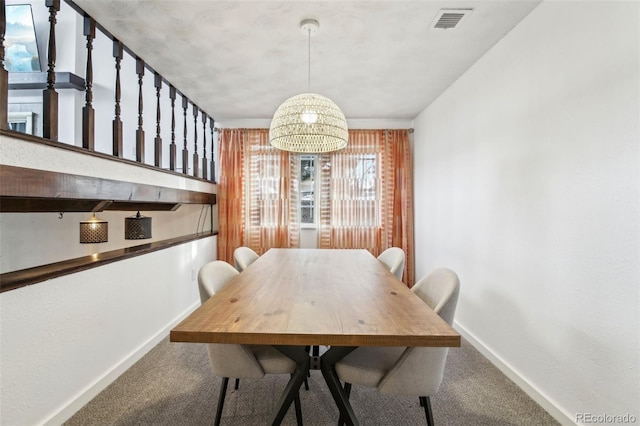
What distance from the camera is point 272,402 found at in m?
1.72

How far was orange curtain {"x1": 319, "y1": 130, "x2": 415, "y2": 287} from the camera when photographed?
→ 409 cm

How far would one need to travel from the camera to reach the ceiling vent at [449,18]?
1836mm

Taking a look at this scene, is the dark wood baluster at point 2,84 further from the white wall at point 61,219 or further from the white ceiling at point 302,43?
the white ceiling at point 302,43

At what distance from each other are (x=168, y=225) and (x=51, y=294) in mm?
2148

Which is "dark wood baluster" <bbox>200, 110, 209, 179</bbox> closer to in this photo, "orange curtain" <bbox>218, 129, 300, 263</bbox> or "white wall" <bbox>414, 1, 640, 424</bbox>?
"orange curtain" <bbox>218, 129, 300, 263</bbox>

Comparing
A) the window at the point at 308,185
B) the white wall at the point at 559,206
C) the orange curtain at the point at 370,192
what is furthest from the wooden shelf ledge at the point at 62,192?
the white wall at the point at 559,206

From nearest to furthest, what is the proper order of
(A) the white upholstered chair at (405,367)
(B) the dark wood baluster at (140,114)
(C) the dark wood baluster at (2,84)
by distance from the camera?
(A) the white upholstered chair at (405,367) → (C) the dark wood baluster at (2,84) → (B) the dark wood baluster at (140,114)

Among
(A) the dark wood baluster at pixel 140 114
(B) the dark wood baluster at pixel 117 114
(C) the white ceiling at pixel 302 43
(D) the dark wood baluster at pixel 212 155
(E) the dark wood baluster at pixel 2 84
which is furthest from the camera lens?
(D) the dark wood baluster at pixel 212 155

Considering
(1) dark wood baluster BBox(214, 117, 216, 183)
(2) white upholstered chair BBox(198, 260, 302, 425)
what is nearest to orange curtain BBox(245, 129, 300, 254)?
(1) dark wood baluster BBox(214, 117, 216, 183)

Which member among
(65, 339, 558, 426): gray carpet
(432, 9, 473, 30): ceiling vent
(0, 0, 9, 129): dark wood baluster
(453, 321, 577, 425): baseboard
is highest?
(432, 9, 473, 30): ceiling vent

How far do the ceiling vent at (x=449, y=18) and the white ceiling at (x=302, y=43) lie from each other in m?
0.03

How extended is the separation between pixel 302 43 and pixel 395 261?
1.87 m

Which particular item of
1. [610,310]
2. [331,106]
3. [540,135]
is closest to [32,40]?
[331,106]

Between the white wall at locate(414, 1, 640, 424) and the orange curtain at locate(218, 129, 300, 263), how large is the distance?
237cm
